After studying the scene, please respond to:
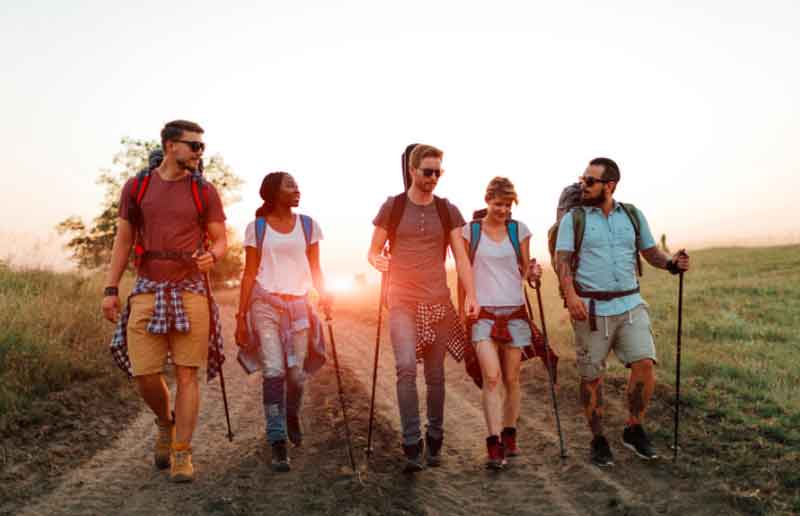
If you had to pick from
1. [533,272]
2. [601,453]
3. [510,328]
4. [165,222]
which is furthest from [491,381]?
[165,222]

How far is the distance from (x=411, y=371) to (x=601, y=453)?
187 centimetres

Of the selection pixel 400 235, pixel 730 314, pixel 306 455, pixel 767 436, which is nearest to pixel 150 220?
pixel 400 235

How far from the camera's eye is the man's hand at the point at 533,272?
6.08 m

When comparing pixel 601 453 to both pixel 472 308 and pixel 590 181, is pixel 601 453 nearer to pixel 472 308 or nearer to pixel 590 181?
pixel 472 308

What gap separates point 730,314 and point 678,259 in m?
10.6

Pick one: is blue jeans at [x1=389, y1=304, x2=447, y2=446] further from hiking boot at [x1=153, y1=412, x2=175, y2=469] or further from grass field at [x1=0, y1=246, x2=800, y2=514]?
grass field at [x1=0, y1=246, x2=800, y2=514]

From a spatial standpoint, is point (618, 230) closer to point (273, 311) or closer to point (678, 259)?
A: point (678, 259)

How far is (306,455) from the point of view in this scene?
5984 millimetres

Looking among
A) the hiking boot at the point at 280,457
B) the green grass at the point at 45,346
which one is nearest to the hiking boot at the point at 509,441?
the hiking boot at the point at 280,457

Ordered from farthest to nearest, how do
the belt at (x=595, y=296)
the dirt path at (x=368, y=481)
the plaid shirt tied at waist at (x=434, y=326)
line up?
the belt at (x=595, y=296) < the plaid shirt tied at waist at (x=434, y=326) < the dirt path at (x=368, y=481)

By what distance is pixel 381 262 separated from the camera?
582 cm

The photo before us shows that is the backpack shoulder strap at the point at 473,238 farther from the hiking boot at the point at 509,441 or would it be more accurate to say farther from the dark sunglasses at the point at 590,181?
the hiking boot at the point at 509,441

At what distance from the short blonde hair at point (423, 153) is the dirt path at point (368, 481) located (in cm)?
262

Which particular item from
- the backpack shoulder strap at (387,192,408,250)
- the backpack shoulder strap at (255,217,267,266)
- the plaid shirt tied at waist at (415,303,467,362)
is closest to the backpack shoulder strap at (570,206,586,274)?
the plaid shirt tied at waist at (415,303,467,362)
